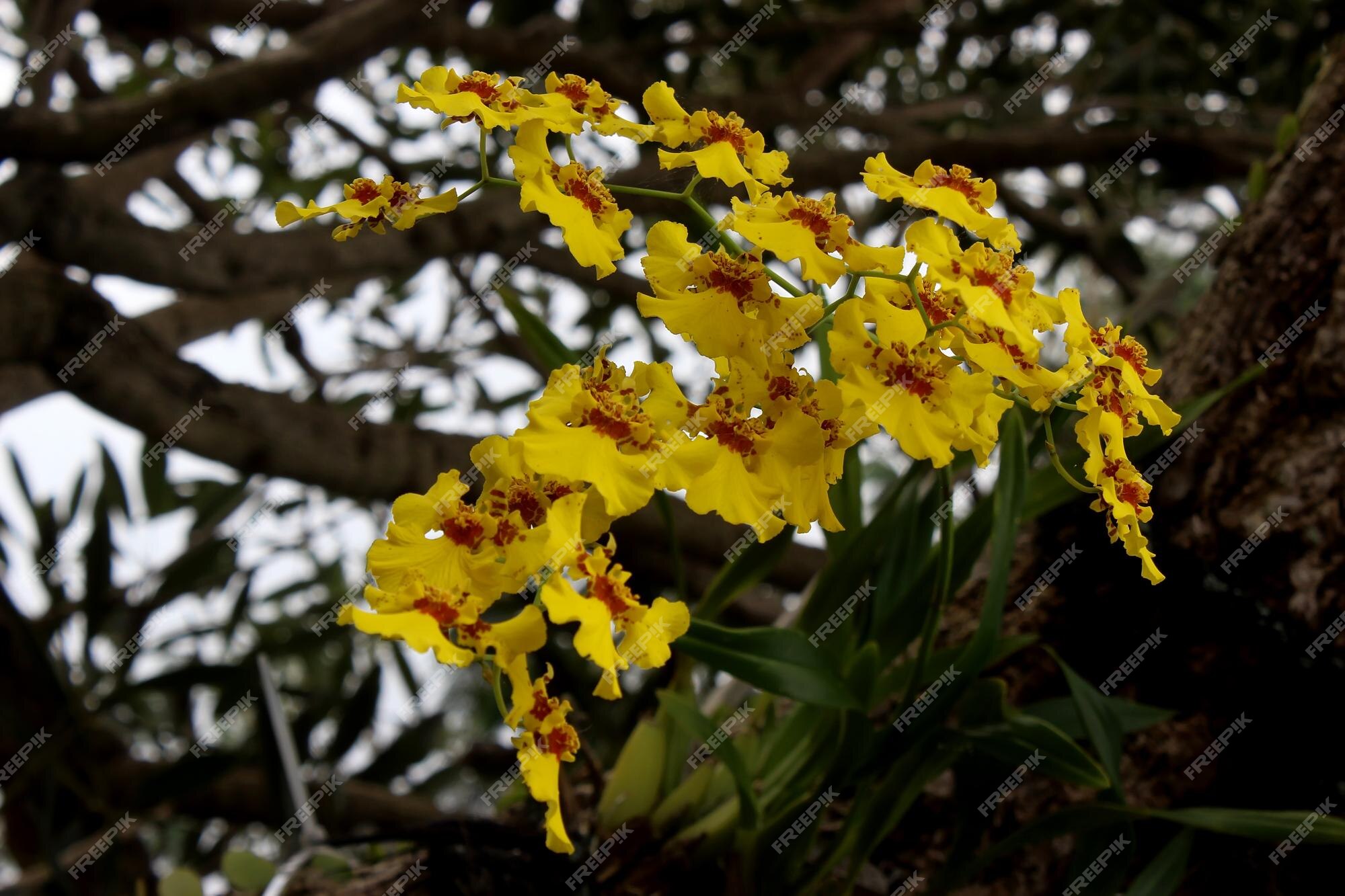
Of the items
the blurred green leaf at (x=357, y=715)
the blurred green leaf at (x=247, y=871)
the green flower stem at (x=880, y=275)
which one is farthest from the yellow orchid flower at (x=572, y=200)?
the blurred green leaf at (x=357, y=715)

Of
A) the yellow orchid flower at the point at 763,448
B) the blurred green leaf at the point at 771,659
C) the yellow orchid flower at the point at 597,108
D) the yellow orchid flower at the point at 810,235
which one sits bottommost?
the blurred green leaf at the point at 771,659

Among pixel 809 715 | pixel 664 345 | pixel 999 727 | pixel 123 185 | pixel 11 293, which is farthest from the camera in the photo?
pixel 664 345

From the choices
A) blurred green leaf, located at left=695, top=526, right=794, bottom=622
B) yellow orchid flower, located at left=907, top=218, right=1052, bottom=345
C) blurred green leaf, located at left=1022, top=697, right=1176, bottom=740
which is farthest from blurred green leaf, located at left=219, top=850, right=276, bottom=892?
yellow orchid flower, located at left=907, top=218, right=1052, bottom=345

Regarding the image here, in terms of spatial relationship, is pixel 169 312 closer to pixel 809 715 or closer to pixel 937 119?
pixel 809 715

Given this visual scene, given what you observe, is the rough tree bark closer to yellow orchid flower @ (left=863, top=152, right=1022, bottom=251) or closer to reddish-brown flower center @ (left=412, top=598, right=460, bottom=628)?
yellow orchid flower @ (left=863, top=152, right=1022, bottom=251)

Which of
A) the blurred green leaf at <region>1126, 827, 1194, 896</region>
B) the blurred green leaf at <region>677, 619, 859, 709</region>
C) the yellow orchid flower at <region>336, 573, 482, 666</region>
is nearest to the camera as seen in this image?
the yellow orchid flower at <region>336, 573, 482, 666</region>

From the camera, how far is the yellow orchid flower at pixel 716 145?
423 millimetres

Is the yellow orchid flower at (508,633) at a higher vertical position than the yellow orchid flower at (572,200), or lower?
lower

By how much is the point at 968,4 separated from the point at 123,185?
195 cm

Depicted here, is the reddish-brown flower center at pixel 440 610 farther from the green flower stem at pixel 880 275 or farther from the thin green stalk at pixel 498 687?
the green flower stem at pixel 880 275

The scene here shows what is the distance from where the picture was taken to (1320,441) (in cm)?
78

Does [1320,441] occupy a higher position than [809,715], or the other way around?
[1320,441]

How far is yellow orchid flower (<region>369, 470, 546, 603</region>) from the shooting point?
1.22 feet

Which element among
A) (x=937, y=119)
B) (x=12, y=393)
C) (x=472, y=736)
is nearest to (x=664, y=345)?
(x=937, y=119)
